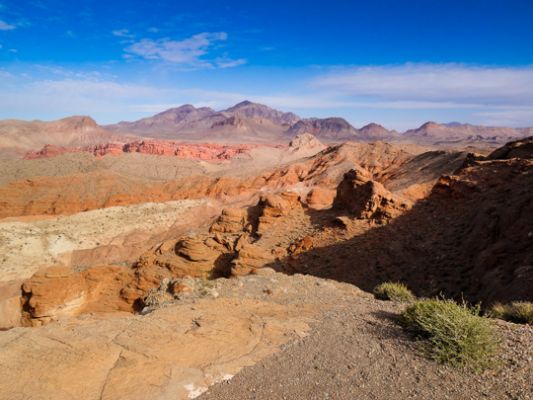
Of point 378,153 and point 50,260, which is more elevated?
point 378,153

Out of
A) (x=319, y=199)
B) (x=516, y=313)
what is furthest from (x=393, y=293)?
(x=319, y=199)

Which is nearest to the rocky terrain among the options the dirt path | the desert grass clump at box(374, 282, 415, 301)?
the dirt path

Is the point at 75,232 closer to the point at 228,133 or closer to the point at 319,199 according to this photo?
the point at 319,199

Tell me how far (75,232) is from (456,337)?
2907 centimetres

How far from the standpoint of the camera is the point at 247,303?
24.1ft

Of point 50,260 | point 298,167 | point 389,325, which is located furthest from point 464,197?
point 298,167

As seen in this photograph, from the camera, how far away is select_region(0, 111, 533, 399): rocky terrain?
14.7 feet

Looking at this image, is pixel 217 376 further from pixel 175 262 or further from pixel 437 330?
pixel 175 262

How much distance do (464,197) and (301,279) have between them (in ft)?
27.7

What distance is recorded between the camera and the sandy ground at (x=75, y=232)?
24.5 meters

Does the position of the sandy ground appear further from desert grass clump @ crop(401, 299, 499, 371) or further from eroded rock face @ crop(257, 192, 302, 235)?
desert grass clump @ crop(401, 299, 499, 371)

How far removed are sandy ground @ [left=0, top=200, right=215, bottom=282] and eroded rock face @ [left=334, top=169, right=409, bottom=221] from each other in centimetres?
1720

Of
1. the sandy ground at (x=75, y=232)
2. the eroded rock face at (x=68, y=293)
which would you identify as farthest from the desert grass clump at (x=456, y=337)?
the sandy ground at (x=75, y=232)

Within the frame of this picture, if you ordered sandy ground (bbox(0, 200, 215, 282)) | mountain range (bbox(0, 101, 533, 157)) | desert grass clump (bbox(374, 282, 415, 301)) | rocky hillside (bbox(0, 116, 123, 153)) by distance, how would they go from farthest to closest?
mountain range (bbox(0, 101, 533, 157)), rocky hillside (bbox(0, 116, 123, 153)), sandy ground (bbox(0, 200, 215, 282)), desert grass clump (bbox(374, 282, 415, 301))
